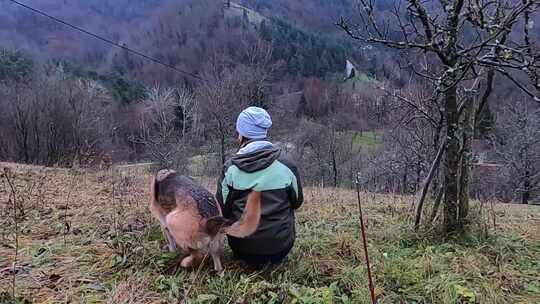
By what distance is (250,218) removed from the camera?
3041 mm

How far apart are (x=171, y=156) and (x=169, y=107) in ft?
26.7

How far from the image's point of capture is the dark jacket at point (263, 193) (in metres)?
3.28

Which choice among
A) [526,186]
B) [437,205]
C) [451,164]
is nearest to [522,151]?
[526,186]

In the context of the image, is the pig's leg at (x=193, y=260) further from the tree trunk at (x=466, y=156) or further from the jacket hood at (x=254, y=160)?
the tree trunk at (x=466, y=156)

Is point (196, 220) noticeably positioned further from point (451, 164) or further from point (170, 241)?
point (451, 164)

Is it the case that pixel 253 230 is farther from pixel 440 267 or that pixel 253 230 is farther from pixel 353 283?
pixel 440 267

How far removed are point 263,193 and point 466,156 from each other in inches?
87.8

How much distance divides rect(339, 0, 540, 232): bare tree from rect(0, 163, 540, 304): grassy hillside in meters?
0.65

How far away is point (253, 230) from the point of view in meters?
3.08

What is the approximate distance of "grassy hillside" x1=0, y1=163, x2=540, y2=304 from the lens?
118 inches

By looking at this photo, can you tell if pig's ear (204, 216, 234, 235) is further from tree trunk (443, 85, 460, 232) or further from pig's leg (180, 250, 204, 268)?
tree trunk (443, 85, 460, 232)

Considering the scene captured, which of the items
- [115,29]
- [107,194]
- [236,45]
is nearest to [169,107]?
[107,194]

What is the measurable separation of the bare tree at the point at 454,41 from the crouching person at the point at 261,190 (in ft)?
4.39

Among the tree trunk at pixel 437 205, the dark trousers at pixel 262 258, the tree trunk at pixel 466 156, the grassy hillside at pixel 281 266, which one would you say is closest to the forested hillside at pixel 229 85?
the tree trunk at pixel 466 156
